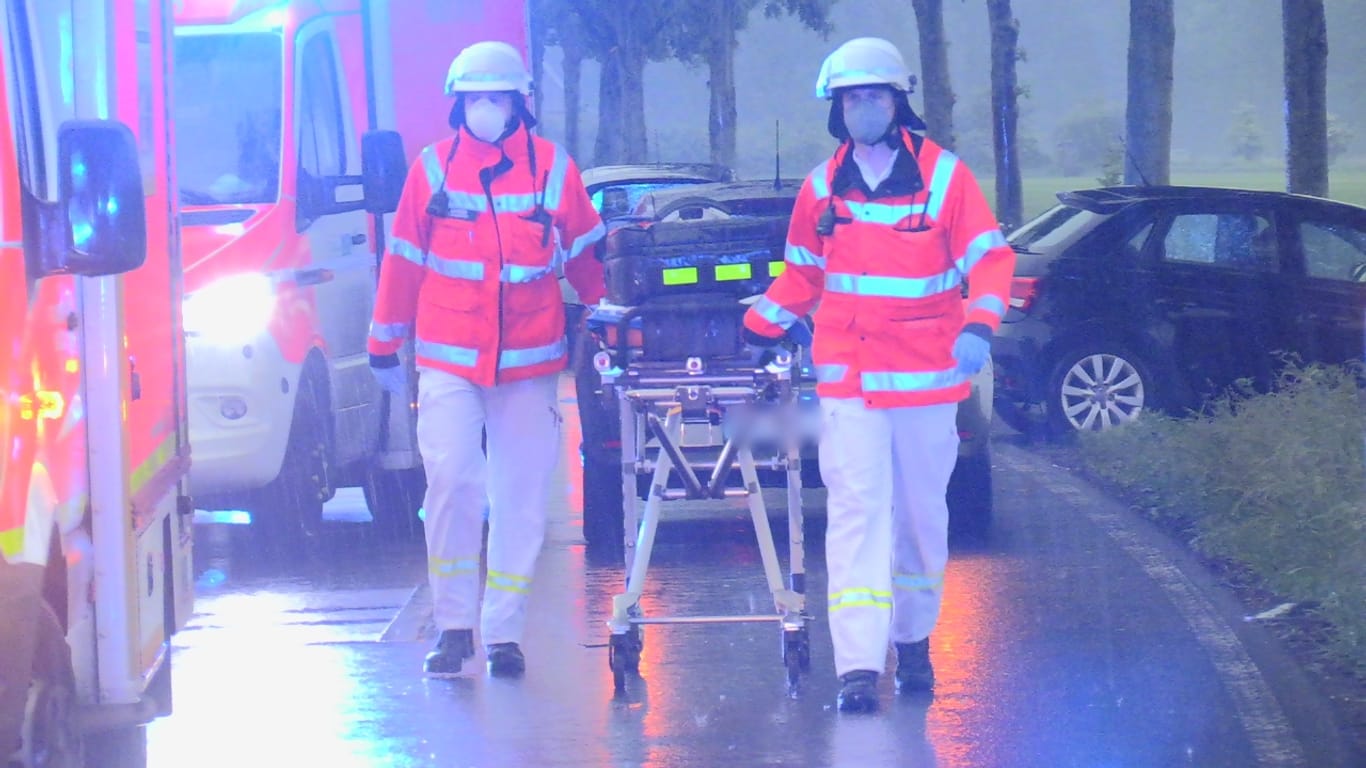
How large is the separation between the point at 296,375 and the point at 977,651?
3612 millimetres

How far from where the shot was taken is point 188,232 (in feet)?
30.5

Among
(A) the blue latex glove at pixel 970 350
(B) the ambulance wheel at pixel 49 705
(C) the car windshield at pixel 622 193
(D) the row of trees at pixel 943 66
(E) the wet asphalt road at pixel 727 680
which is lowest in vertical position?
(E) the wet asphalt road at pixel 727 680

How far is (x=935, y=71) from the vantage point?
83.9 feet

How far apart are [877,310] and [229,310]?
3.72m

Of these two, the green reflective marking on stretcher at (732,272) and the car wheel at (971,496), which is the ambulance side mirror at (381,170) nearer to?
the green reflective marking on stretcher at (732,272)

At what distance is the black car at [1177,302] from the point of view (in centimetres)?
1345

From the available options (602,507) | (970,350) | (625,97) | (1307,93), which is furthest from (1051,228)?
(625,97)

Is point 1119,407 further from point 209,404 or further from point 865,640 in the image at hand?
point 865,640

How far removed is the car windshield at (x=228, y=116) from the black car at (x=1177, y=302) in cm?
566

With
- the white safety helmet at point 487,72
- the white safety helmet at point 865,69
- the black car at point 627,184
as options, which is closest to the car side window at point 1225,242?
the black car at point 627,184

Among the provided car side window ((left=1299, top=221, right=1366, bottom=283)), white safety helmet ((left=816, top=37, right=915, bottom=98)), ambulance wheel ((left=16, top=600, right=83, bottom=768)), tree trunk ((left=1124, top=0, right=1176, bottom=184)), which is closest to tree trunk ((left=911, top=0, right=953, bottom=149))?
tree trunk ((left=1124, top=0, right=1176, bottom=184))

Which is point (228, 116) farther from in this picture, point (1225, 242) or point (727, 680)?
point (1225, 242)

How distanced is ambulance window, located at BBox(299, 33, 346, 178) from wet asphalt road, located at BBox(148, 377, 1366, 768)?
1870 mm

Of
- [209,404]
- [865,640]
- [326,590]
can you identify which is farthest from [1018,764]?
[209,404]
